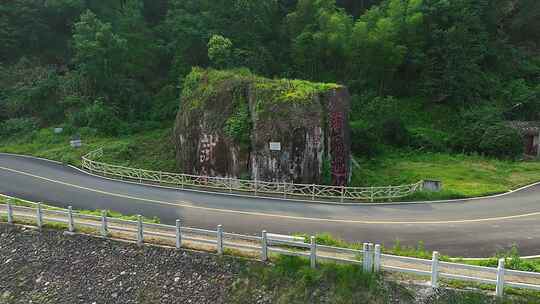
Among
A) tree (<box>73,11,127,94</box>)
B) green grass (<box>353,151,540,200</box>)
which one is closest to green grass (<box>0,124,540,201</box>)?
green grass (<box>353,151,540,200</box>)

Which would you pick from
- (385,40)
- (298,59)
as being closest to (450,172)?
(385,40)

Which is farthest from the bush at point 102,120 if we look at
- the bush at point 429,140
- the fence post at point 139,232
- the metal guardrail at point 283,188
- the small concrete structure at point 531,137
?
the small concrete structure at point 531,137

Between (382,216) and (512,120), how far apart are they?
78.6 feet

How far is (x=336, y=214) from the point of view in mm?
15219

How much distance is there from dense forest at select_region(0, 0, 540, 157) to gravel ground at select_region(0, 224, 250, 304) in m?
22.3

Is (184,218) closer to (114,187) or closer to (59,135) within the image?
(114,187)

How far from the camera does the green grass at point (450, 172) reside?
64.5 feet

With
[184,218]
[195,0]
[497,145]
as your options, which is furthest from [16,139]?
[497,145]

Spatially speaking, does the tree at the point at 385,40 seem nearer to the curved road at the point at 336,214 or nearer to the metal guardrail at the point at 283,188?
the curved road at the point at 336,214

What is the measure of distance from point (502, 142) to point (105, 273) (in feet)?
90.9

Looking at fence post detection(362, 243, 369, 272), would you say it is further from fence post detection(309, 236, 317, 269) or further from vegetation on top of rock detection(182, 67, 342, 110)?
vegetation on top of rock detection(182, 67, 342, 110)

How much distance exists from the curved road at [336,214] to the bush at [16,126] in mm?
15921

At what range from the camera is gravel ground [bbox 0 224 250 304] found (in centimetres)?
1025

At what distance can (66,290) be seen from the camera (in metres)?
11.0
